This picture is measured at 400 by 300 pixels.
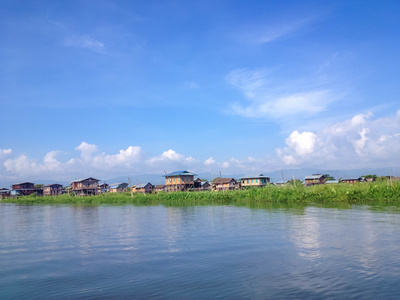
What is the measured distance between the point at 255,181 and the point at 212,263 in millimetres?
67101

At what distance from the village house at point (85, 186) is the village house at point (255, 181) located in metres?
43.1

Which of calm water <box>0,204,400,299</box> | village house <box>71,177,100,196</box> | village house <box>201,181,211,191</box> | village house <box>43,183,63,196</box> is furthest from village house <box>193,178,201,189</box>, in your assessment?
calm water <box>0,204,400,299</box>

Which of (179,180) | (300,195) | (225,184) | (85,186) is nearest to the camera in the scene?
(300,195)

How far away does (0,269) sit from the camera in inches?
492

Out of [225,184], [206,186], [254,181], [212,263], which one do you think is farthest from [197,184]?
[212,263]

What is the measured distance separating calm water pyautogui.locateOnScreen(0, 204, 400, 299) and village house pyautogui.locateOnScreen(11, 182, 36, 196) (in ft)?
315

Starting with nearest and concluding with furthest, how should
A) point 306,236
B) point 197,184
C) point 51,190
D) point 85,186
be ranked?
point 306,236
point 197,184
point 85,186
point 51,190

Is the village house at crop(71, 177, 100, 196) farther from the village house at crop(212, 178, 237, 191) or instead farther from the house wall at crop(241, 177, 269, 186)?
the house wall at crop(241, 177, 269, 186)

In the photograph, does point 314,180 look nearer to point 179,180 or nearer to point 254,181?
point 254,181

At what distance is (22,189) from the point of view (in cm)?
10500

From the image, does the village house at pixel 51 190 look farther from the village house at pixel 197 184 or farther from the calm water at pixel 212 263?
the calm water at pixel 212 263

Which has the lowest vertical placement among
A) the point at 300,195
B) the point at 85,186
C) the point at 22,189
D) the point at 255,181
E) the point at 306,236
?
the point at 306,236

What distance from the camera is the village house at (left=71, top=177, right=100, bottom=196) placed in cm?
9244

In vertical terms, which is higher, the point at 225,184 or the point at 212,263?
the point at 225,184
